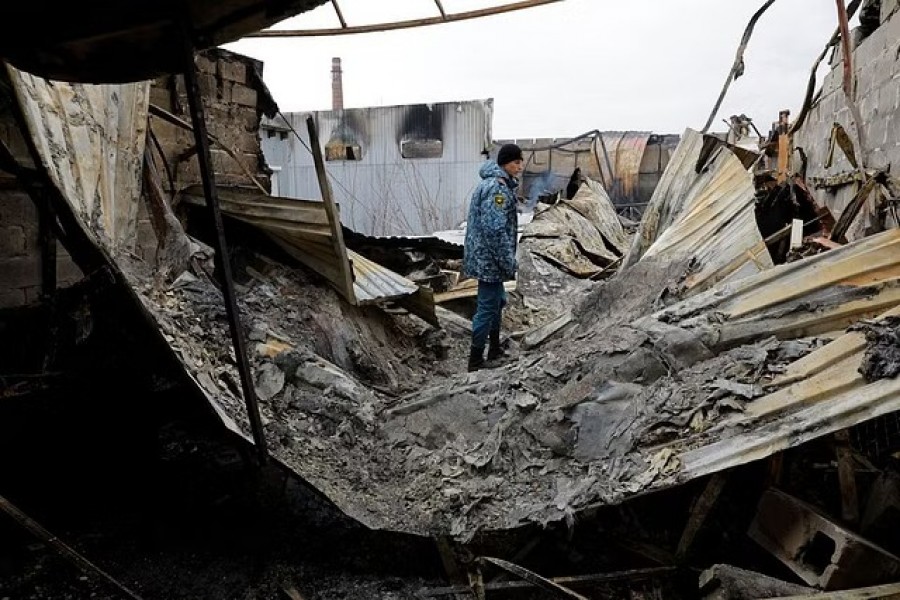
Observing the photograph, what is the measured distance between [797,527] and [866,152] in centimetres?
289

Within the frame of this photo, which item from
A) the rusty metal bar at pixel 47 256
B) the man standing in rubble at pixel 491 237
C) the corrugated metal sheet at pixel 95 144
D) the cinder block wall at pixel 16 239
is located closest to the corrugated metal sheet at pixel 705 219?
the man standing in rubble at pixel 491 237

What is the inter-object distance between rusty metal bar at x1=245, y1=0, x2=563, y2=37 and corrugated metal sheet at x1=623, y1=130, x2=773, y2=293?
178 centimetres

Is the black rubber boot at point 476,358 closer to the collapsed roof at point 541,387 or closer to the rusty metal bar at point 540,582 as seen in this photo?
the collapsed roof at point 541,387

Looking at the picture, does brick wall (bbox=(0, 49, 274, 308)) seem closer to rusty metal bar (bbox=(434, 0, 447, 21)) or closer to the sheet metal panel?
rusty metal bar (bbox=(434, 0, 447, 21))

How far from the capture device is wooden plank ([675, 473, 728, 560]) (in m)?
2.63

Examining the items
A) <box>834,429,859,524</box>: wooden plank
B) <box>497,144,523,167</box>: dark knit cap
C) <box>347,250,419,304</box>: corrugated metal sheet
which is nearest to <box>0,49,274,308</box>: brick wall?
<box>347,250,419,304</box>: corrugated metal sheet

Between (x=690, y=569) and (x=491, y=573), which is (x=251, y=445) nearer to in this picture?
(x=491, y=573)

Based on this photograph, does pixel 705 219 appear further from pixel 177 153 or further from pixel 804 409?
pixel 177 153

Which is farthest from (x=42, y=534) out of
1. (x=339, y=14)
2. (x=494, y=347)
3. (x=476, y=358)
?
(x=494, y=347)

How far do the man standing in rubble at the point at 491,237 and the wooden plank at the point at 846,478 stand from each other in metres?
2.76

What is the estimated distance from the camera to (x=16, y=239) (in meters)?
3.59

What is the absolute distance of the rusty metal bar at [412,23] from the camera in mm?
3713

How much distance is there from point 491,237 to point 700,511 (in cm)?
272

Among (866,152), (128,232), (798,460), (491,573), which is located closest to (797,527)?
(798,460)
